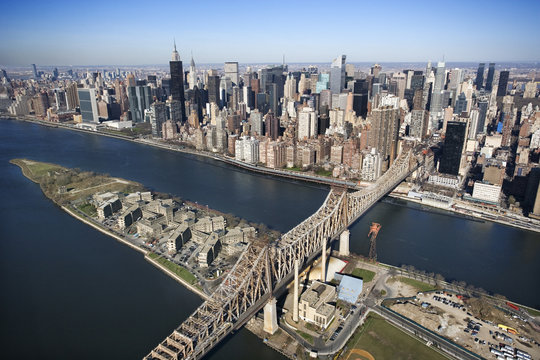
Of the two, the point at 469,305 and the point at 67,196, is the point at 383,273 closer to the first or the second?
the point at 469,305

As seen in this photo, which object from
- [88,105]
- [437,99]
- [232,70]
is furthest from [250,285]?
[232,70]

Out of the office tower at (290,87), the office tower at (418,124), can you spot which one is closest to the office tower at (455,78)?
the office tower at (290,87)

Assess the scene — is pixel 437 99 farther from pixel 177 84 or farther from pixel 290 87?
pixel 177 84

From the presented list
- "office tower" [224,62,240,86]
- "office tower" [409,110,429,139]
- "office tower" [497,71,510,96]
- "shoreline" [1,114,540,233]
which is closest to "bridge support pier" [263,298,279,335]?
"shoreline" [1,114,540,233]

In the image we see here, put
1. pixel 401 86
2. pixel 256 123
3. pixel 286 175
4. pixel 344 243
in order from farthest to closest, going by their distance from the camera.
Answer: pixel 401 86, pixel 256 123, pixel 286 175, pixel 344 243

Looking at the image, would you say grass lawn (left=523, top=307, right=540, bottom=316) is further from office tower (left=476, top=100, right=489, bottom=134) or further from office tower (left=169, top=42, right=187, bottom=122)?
office tower (left=169, top=42, right=187, bottom=122)

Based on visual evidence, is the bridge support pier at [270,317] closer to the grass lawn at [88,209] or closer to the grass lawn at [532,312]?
the grass lawn at [532,312]

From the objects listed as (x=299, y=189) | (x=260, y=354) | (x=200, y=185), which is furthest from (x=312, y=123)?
(x=260, y=354)
